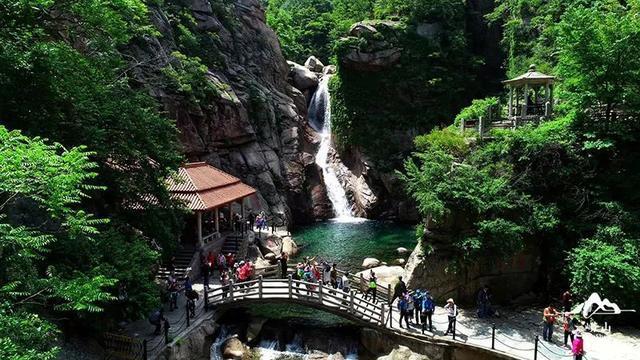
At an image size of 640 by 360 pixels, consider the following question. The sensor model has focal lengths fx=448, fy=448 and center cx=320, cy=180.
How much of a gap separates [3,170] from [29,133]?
5543 millimetres

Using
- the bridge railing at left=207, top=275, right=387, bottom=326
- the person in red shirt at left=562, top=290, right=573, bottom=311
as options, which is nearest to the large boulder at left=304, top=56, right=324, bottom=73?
the bridge railing at left=207, top=275, right=387, bottom=326

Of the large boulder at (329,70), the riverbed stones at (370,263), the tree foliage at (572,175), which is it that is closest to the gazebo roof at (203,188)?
the riverbed stones at (370,263)

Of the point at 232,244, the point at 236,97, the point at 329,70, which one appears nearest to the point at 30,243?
the point at 232,244

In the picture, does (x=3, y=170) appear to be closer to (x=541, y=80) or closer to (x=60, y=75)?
(x=60, y=75)

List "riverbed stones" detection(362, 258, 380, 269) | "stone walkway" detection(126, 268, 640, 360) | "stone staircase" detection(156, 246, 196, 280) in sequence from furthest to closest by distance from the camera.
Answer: "riverbed stones" detection(362, 258, 380, 269) < "stone staircase" detection(156, 246, 196, 280) < "stone walkway" detection(126, 268, 640, 360)

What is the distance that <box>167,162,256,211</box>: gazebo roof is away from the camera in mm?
23273

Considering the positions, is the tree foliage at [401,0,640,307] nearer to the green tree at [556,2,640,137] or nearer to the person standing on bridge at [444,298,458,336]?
the green tree at [556,2,640,137]

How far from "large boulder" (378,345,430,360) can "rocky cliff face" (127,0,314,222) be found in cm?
2129

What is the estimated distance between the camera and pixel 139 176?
17047 millimetres

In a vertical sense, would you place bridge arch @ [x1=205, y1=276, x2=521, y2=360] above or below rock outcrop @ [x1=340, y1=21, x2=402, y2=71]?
below

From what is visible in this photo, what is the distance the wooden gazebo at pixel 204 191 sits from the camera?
23250 mm

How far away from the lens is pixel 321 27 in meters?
64.0

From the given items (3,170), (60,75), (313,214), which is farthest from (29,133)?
(313,214)

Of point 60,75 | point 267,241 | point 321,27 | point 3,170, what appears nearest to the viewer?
point 3,170
